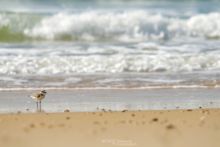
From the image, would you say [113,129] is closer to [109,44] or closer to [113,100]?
[113,100]

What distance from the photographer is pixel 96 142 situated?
6.03 meters

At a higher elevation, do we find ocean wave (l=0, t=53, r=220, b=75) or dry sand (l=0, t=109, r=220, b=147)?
ocean wave (l=0, t=53, r=220, b=75)

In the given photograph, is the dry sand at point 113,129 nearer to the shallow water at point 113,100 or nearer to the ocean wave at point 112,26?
the shallow water at point 113,100

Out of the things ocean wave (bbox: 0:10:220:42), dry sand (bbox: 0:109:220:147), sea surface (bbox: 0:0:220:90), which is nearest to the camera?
dry sand (bbox: 0:109:220:147)

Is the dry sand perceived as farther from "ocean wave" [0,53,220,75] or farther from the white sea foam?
the white sea foam

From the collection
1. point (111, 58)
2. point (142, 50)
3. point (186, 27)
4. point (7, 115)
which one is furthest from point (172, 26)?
point (7, 115)

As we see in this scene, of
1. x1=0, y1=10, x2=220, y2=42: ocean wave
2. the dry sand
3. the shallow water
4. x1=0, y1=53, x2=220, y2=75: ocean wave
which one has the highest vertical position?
x1=0, y1=10, x2=220, y2=42: ocean wave

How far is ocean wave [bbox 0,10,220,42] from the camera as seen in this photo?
17422 mm

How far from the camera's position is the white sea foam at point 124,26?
57.5 ft

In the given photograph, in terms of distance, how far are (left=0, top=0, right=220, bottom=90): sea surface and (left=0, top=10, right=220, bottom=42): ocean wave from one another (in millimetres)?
23

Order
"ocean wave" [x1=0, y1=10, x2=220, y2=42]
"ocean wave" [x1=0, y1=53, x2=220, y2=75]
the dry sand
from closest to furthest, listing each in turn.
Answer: the dry sand < "ocean wave" [x1=0, y1=53, x2=220, y2=75] < "ocean wave" [x1=0, y1=10, x2=220, y2=42]

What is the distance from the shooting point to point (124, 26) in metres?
18.4

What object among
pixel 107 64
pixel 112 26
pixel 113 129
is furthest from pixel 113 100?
pixel 112 26

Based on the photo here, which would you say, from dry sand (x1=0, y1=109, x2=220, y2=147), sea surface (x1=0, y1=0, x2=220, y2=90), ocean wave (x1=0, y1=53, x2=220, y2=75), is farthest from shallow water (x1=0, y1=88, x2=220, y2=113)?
ocean wave (x1=0, y1=53, x2=220, y2=75)
